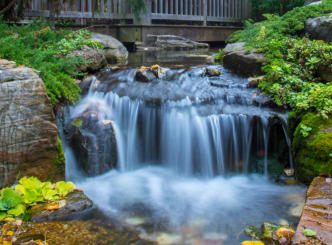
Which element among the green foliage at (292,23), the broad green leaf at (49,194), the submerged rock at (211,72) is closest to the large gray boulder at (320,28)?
the green foliage at (292,23)

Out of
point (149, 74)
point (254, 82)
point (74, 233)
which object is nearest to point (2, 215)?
point (74, 233)

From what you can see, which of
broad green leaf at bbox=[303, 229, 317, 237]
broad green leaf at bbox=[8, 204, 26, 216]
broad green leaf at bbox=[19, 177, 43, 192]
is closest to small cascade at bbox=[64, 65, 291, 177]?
broad green leaf at bbox=[19, 177, 43, 192]

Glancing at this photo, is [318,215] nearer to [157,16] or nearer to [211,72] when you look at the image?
[211,72]

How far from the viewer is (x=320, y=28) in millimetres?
7980

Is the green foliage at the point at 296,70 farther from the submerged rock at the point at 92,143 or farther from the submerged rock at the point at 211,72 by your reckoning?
the submerged rock at the point at 92,143

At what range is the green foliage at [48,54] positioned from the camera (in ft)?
17.0

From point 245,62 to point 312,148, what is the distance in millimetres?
3111

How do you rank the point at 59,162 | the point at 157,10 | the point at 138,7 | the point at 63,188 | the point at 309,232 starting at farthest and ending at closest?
the point at 157,10, the point at 138,7, the point at 59,162, the point at 63,188, the point at 309,232

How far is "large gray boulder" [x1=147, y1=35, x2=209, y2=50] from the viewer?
38.2 ft

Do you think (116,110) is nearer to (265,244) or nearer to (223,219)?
(223,219)

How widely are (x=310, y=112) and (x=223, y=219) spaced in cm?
219

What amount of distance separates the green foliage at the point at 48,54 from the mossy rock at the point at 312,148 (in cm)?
351

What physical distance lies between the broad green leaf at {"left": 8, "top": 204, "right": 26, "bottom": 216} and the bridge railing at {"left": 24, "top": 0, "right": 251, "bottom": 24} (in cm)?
584

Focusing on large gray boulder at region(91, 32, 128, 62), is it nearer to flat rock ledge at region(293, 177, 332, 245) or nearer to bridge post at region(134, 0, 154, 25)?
bridge post at region(134, 0, 154, 25)
